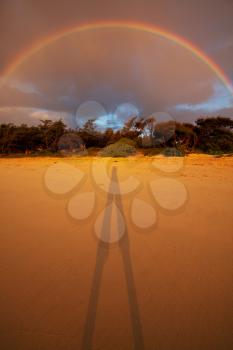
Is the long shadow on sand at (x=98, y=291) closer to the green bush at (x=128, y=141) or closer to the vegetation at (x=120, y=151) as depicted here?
the vegetation at (x=120, y=151)

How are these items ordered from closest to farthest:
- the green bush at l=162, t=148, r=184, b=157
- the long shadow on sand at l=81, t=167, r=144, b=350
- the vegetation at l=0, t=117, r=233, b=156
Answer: the long shadow on sand at l=81, t=167, r=144, b=350 → the green bush at l=162, t=148, r=184, b=157 → the vegetation at l=0, t=117, r=233, b=156

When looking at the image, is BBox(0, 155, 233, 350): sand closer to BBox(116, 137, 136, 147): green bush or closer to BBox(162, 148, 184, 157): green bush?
BBox(162, 148, 184, 157): green bush

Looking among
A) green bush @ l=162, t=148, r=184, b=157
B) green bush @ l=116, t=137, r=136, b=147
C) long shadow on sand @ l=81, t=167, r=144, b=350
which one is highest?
green bush @ l=116, t=137, r=136, b=147

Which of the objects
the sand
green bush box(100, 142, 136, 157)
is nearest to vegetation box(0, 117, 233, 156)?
green bush box(100, 142, 136, 157)

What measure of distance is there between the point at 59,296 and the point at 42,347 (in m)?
0.51

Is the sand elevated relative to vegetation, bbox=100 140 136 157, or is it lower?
lower

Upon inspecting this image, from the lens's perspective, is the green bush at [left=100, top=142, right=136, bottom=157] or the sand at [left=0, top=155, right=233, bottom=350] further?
the green bush at [left=100, top=142, right=136, bottom=157]

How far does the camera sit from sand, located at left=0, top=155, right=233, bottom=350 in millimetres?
1790

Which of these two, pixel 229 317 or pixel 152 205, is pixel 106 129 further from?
pixel 229 317

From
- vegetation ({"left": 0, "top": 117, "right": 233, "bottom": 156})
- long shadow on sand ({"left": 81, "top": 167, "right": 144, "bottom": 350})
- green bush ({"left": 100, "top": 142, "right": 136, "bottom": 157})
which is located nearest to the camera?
long shadow on sand ({"left": 81, "top": 167, "right": 144, "bottom": 350})

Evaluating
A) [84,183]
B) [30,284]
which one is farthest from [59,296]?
[84,183]

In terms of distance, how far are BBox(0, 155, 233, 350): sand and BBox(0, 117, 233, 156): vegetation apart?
13761 millimetres

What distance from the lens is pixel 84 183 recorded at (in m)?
7.46

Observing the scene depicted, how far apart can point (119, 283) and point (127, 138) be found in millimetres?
20643
